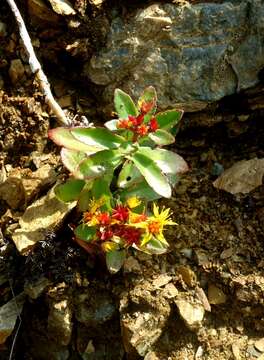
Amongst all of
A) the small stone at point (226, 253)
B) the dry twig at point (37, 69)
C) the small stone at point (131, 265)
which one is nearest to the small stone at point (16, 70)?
the dry twig at point (37, 69)

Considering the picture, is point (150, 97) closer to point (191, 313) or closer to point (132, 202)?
point (132, 202)

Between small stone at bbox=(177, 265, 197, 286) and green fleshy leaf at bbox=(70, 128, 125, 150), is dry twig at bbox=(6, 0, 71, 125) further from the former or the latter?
small stone at bbox=(177, 265, 197, 286)

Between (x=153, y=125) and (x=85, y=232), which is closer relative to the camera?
(x=153, y=125)

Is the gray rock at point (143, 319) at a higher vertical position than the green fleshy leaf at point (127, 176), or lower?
lower

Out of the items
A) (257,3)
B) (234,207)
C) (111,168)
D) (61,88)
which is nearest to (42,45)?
(61,88)

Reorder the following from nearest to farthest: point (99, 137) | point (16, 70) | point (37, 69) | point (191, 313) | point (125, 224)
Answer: point (125, 224), point (99, 137), point (191, 313), point (37, 69), point (16, 70)

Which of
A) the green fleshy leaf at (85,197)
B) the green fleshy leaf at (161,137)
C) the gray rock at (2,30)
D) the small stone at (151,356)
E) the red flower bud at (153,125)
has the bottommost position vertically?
the small stone at (151,356)

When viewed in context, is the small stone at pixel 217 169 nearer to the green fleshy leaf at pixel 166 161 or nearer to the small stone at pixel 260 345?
the green fleshy leaf at pixel 166 161

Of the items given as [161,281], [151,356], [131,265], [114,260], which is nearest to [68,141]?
[114,260]
